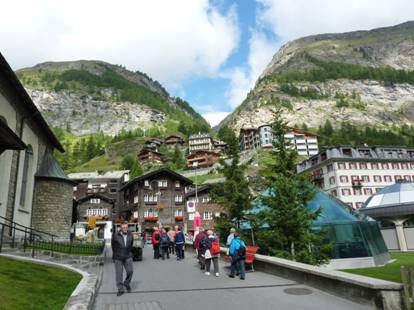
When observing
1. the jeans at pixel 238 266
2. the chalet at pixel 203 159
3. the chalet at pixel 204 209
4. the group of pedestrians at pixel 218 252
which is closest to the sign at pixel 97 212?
the chalet at pixel 204 209

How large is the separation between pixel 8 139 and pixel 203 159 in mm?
Result: 108576

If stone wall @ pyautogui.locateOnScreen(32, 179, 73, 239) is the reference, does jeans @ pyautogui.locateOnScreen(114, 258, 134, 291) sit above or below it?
below

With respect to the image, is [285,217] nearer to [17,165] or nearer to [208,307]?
[208,307]

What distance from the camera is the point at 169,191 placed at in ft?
216

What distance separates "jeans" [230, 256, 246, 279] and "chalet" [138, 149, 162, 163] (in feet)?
378

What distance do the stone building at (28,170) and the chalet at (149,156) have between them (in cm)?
9199

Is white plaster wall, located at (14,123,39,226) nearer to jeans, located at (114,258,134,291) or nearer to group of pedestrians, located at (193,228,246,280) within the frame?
group of pedestrians, located at (193,228,246,280)

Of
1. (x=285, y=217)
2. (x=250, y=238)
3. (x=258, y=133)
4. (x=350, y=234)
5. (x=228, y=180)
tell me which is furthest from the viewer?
(x=258, y=133)

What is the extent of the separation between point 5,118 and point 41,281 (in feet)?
53.3

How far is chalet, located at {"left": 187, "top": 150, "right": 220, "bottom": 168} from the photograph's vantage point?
12369cm

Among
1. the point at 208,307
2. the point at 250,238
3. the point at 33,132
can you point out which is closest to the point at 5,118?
the point at 33,132

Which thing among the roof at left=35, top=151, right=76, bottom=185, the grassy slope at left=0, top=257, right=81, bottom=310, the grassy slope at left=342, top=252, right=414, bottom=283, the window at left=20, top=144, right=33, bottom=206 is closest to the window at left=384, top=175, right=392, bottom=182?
the grassy slope at left=342, top=252, right=414, bottom=283

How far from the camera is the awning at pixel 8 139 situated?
1530 centimetres

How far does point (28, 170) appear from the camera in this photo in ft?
91.9
